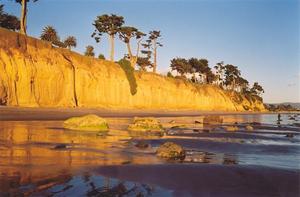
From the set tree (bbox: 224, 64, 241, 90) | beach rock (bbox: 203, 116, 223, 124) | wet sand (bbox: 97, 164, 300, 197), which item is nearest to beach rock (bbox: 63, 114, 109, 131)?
wet sand (bbox: 97, 164, 300, 197)

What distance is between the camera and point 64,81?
41031 mm

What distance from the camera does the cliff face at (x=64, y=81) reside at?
1351 inches

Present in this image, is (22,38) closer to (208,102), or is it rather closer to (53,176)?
(53,176)

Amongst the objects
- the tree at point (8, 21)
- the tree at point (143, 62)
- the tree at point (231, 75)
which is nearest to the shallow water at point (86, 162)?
the tree at point (8, 21)

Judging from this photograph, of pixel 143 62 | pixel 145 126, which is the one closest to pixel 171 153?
pixel 145 126

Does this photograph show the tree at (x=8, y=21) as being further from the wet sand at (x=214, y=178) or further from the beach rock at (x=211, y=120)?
the wet sand at (x=214, y=178)

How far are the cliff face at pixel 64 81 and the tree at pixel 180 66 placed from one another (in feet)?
98.5

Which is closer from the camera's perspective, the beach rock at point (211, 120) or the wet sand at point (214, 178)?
the wet sand at point (214, 178)

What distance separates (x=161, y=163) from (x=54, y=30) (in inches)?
2615

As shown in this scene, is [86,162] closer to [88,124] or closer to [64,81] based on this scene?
[88,124]

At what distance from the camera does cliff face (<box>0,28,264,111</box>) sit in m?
34.3

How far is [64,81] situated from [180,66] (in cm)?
6054

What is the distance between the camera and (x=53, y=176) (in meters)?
6.70

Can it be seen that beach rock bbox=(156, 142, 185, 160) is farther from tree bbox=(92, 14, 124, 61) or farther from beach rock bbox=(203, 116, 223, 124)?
tree bbox=(92, 14, 124, 61)
